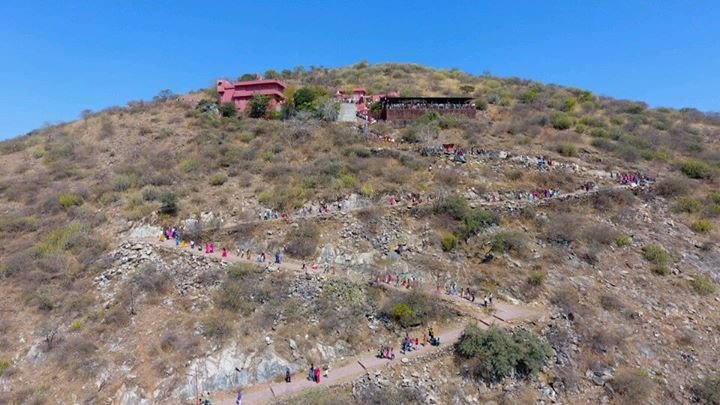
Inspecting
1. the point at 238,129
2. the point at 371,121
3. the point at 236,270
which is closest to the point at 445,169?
the point at 371,121

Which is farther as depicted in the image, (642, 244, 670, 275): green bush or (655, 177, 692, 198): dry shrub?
(655, 177, 692, 198): dry shrub

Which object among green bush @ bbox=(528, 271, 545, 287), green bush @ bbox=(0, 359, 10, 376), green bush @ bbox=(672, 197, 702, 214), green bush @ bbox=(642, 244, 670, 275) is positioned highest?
green bush @ bbox=(672, 197, 702, 214)

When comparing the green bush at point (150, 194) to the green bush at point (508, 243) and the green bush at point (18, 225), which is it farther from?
the green bush at point (508, 243)

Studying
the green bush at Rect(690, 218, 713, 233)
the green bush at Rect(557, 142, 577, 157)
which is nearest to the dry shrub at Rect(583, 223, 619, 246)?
the green bush at Rect(690, 218, 713, 233)

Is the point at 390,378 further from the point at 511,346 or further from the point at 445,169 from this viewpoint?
the point at 445,169

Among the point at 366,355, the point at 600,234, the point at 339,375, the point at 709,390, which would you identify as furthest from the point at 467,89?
the point at 339,375

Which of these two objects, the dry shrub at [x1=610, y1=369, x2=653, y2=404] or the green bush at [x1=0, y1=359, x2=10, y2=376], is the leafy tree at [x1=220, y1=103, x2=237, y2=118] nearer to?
the green bush at [x1=0, y1=359, x2=10, y2=376]

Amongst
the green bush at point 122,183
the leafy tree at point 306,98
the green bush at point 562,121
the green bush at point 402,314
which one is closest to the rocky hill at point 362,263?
the green bush at point 402,314

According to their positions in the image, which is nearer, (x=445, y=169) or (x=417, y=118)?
(x=445, y=169)
